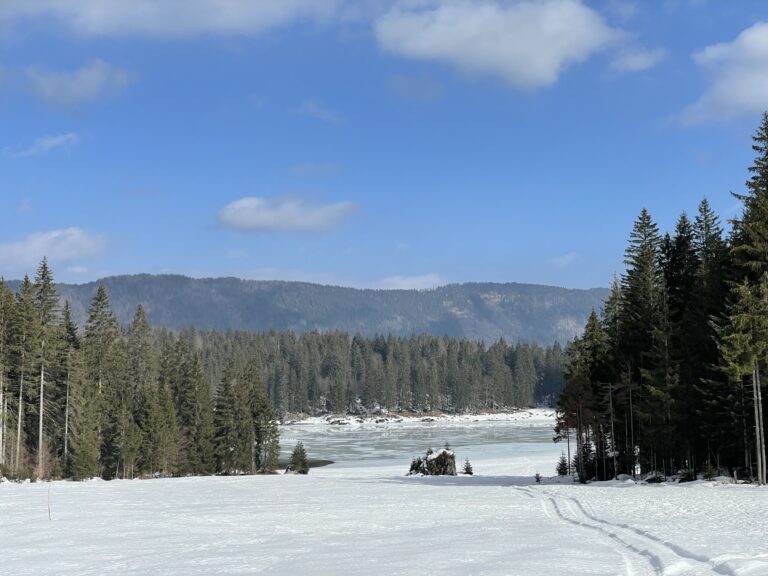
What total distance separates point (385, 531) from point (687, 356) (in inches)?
1121

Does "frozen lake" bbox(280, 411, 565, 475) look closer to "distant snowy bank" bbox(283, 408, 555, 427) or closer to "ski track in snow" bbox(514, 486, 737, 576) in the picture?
"distant snowy bank" bbox(283, 408, 555, 427)

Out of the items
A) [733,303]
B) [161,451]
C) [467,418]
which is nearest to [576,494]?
[733,303]

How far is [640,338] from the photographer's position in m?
49.3

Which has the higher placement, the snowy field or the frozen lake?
the snowy field

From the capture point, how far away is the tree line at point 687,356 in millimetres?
35750

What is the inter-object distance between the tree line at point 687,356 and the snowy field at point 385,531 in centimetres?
679

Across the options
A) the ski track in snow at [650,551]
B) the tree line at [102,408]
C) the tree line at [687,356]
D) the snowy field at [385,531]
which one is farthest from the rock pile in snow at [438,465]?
the ski track in snow at [650,551]

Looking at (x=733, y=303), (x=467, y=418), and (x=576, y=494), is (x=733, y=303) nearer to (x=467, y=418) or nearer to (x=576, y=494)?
(x=576, y=494)

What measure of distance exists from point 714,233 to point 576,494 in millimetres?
22121

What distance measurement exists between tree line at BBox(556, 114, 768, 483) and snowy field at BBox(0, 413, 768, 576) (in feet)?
22.3

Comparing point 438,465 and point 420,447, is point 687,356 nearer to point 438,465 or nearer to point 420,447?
point 438,465

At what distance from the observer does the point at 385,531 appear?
21.5 meters

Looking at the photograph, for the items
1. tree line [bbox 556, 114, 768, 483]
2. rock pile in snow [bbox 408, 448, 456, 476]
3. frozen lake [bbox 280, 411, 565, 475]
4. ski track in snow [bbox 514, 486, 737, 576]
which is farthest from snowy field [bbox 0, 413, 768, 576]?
frozen lake [bbox 280, 411, 565, 475]

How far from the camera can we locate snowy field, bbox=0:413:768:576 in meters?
14.2
